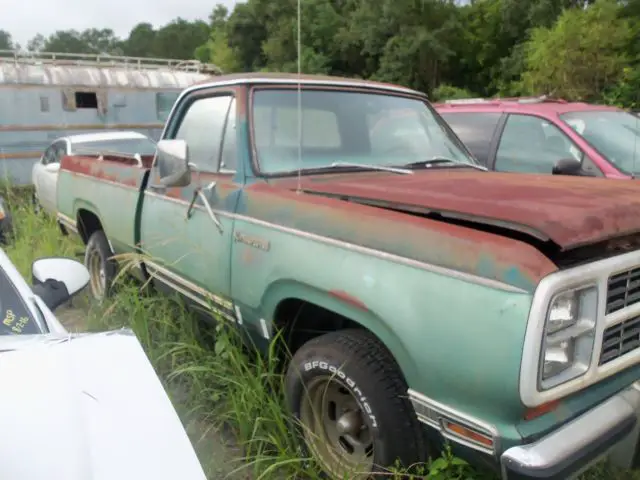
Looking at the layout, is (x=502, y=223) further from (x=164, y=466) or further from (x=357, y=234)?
(x=164, y=466)

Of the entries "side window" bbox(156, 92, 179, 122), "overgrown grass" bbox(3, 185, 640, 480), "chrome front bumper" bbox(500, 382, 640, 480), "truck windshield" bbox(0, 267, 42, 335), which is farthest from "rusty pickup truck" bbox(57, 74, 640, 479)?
"side window" bbox(156, 92, 179, 122)

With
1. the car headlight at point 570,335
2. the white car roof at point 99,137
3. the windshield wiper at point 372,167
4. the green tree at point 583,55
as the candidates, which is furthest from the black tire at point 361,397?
the green tree at point 583,55

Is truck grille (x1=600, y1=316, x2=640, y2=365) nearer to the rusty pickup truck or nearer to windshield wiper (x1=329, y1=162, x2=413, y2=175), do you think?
the rusty pickup truck

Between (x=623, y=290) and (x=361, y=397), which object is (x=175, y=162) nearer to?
(x=361, y=397)

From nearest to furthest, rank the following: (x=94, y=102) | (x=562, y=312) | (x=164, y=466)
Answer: (x=164, y=466) < (x=562, y=312) < (x=94, y=102)

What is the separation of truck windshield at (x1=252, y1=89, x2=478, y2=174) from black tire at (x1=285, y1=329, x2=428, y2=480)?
3.56 feet

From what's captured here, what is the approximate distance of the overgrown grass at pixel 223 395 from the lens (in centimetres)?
264

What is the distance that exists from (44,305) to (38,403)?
2.71 feet

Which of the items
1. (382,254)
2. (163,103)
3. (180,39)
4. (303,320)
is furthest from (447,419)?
(180,39)

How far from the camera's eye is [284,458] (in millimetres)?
2631

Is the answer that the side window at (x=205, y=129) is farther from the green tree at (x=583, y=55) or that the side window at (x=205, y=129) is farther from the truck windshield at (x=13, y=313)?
the green tree at (x=583, y=55)

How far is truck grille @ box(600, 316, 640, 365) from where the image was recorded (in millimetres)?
2062

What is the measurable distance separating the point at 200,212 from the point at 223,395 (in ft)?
3.28

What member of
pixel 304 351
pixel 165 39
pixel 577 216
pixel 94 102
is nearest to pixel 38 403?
pixel 304 351
